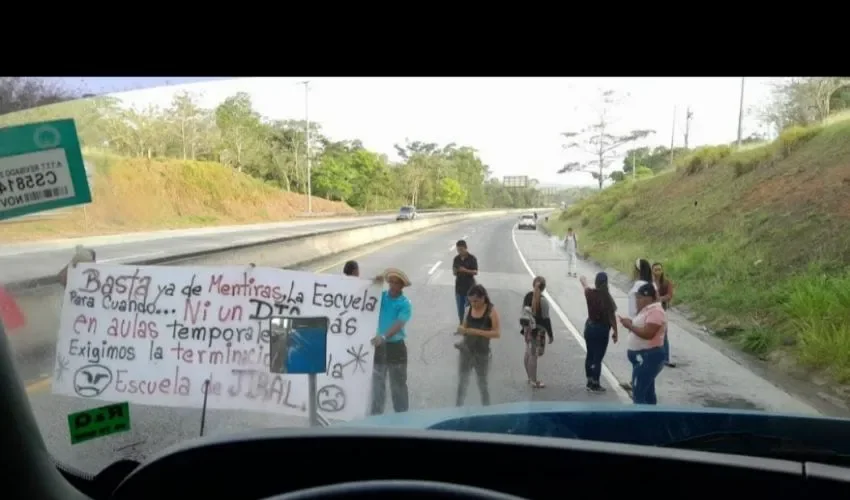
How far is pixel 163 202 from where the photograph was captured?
473cm

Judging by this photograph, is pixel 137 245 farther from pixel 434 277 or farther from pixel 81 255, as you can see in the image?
pixel 434 277

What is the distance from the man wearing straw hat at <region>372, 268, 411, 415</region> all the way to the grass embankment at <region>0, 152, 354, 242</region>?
1.19 meters

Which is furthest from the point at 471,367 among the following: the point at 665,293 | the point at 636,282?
the point at 665,293

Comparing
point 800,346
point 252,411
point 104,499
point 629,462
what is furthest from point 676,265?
point 104,499

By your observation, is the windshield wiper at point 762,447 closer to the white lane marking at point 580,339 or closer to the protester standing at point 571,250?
the white lane marking at point 580,339

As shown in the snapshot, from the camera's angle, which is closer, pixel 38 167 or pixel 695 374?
Result: pixel 38 167

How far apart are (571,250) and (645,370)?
988mm

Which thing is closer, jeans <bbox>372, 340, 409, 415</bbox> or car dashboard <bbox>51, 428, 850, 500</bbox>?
car dashboard <bbox>51, 428, 850, 500</bbox>

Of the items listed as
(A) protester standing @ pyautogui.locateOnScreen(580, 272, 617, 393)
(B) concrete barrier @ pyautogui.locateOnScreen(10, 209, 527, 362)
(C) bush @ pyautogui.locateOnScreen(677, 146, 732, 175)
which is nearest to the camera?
(B) concrete barrier @ pyautogui.locateOnScreen(10, 209, 527, 362)

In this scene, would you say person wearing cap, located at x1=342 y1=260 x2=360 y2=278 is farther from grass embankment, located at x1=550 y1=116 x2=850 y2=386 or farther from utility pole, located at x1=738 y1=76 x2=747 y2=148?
utility pole, located at x1=738 y1=76 x2=747 y2=148

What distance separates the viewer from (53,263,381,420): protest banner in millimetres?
3768

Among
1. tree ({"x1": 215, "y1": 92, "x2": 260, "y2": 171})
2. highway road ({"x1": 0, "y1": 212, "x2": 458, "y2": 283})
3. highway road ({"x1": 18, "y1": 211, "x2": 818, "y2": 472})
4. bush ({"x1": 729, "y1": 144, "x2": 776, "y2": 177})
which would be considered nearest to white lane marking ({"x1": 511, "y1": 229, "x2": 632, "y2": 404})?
highway road ({"x1": 18, "y1": 211, "x2": 818, "y2": 472})

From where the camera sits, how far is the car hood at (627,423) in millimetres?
3252
